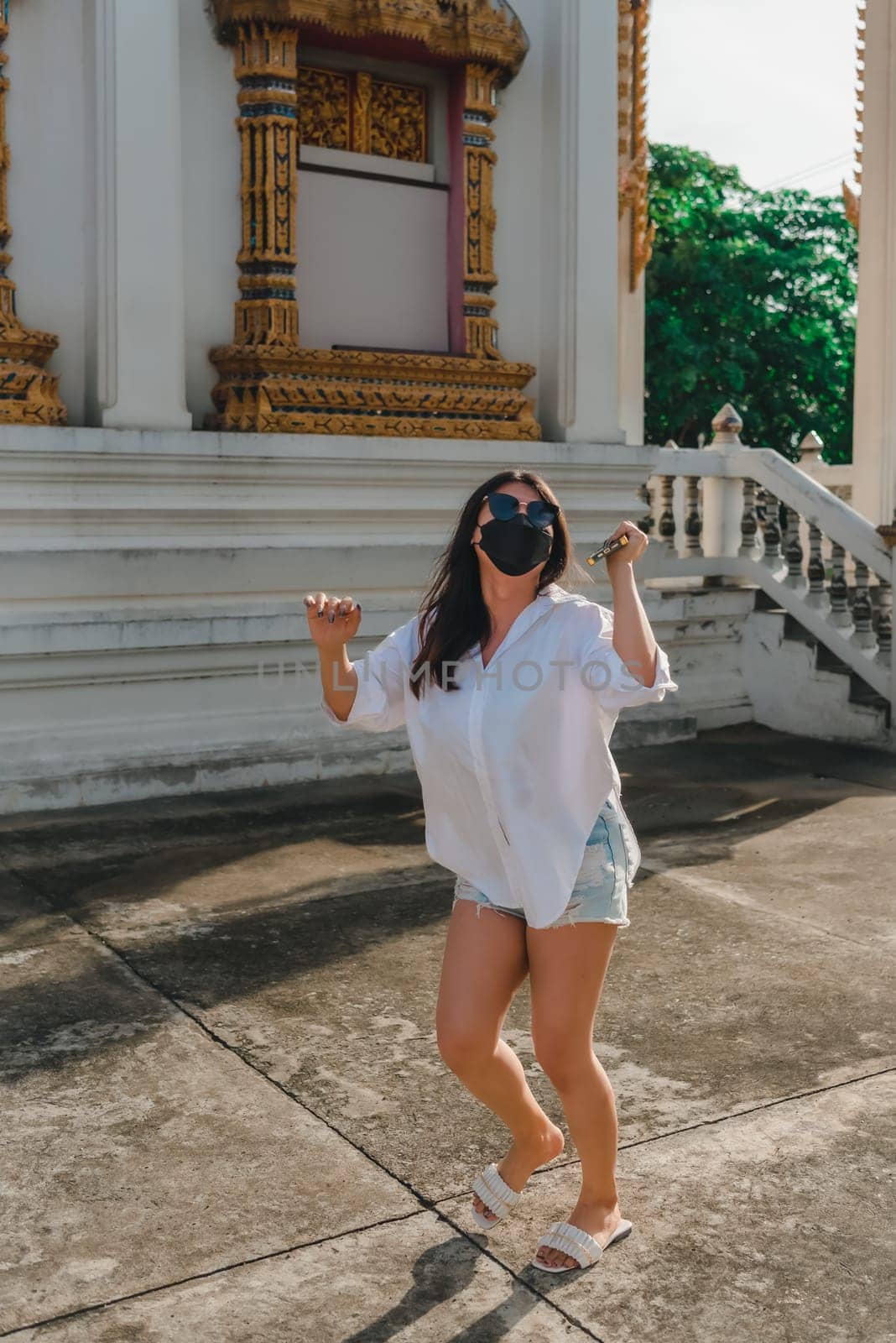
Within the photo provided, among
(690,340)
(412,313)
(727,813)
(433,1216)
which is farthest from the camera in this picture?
(690,340)

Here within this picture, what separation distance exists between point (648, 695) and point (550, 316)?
679 centimetres

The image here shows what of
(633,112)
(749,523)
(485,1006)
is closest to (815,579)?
(749,523)

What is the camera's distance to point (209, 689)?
763 centimetres

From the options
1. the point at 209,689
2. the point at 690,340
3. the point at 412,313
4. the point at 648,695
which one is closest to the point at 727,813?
the point at 209,689

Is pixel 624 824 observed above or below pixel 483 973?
above

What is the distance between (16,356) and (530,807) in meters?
5.35

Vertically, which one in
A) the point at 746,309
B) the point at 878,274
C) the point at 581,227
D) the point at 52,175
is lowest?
the point at 52,175

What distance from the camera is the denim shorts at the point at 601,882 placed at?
2.83 metres

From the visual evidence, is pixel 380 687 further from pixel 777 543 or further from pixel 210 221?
pixel 777 543

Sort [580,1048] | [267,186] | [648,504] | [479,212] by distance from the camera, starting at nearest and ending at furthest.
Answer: [580,1048] → [267,186] → [479,212] → [648,504]

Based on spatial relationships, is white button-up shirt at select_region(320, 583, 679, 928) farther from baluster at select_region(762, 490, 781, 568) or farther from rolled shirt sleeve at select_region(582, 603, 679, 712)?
baluster at select_region(762, 490, 781, 568)

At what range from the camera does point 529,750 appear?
9.32ft

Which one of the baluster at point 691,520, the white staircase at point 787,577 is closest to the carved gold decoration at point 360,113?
the white staircase at point 787,577

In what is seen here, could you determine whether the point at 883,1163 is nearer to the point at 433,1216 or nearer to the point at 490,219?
the point at 433,1216
